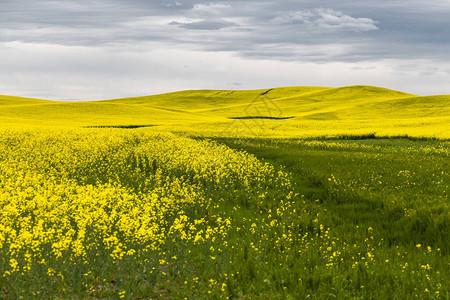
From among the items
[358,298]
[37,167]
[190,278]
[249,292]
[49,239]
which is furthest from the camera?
[37,167]

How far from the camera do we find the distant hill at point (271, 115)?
143ft

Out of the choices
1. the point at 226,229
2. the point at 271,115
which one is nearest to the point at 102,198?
the point at 226,229

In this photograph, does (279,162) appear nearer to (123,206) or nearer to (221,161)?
(221,161)

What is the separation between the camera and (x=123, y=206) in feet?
32.4

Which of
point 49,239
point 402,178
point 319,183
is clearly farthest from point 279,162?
point 49,239

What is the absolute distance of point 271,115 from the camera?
2977 inches

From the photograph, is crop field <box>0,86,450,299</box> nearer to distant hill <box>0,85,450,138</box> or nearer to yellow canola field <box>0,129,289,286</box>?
yellow canola field <box>0,129,289,286</box>

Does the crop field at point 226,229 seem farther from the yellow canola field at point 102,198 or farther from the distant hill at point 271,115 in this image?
the distant hill at point 271,115

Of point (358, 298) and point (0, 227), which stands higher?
point (0, 227)

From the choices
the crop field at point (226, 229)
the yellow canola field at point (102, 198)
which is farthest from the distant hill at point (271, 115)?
the crop field at point (226, 229)

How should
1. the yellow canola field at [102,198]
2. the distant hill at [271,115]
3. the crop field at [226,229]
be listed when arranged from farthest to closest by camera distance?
the distant hill at [271,115] < the yellow canola field at [102,198] < the crop field at [226,229]

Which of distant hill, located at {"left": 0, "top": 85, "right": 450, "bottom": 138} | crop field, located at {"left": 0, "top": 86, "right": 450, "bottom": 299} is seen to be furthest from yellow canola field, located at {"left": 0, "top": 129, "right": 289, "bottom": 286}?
distant hill, located at {"left": 0, "top": 85, "right": 450, "bottom": 138}

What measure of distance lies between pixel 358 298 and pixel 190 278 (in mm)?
2816

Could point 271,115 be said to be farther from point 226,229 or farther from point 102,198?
point 226,229
